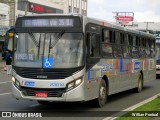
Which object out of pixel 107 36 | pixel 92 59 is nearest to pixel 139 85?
pixel 107 36

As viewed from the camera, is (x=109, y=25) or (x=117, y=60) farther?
(x=117, y=60)

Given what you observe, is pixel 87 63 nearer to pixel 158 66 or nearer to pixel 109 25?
pixel 109 25

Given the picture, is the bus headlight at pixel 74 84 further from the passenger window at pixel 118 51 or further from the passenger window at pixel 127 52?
the passenger window at pixel 127 52

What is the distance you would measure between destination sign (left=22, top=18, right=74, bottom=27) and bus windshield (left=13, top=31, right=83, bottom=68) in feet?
0.87

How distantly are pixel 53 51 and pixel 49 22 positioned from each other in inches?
34.4

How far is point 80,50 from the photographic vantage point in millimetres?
11484

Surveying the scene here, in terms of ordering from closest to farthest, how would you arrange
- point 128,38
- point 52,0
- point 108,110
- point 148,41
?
1. point 108,110
2. point 128,38
3. point 148,41
4. point 52,0

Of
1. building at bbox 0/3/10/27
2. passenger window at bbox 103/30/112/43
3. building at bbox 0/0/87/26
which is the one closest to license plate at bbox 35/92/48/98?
passenger window at bbox 103/30/112/43

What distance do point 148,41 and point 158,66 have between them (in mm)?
9245

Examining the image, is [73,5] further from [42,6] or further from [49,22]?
[49,22]

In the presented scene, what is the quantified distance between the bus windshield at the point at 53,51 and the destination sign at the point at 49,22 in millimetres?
266

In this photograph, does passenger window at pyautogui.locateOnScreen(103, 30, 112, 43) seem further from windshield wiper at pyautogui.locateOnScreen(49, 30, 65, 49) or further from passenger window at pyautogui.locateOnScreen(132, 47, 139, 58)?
passenger window at pyautogui.locateOnScreen(132, 47, 139, 58)

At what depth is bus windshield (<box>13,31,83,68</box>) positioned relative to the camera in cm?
1139

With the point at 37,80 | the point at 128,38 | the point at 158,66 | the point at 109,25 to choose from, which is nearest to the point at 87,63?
the point at 37,80
